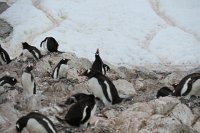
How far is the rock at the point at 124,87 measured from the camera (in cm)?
1666

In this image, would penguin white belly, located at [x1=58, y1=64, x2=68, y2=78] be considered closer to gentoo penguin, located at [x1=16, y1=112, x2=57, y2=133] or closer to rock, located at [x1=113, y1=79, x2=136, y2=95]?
rock, located at [x1=113, y1=79, x2=136, y2=95]

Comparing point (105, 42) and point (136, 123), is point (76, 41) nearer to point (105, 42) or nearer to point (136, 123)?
point (105, 42)

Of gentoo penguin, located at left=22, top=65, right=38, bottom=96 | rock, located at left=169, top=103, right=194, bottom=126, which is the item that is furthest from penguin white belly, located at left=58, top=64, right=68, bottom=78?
rock, located at left=169, top=103, right=194, bottom=126

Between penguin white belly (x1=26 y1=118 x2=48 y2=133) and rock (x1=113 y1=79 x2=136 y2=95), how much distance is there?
24.0 feet

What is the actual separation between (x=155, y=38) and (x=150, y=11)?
4.71m

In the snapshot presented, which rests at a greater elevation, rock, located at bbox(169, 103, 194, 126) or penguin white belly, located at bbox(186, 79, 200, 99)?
penguin white belly, located at bbox(186, 79, 200, 99)

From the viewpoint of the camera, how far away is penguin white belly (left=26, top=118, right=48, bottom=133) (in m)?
9.30

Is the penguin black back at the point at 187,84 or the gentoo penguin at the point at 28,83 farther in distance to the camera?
the gentoo penguin at the point at 28,83

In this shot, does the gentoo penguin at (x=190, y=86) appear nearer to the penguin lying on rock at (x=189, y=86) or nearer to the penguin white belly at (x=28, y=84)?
the penguin lying on rock at (x=189, y=86)

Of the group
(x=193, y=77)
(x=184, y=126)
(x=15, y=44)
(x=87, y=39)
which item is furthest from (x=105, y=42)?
(x=184, y=126)

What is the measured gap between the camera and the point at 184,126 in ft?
33.1

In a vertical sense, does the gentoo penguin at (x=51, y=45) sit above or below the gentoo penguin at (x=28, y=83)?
above

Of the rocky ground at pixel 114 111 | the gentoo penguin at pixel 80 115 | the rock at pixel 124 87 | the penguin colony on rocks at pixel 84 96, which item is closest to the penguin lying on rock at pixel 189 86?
the penguin colony on rocks at pixel 84 96

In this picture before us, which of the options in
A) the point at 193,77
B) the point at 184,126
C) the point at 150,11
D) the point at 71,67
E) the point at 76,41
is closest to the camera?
the point at 184,126
